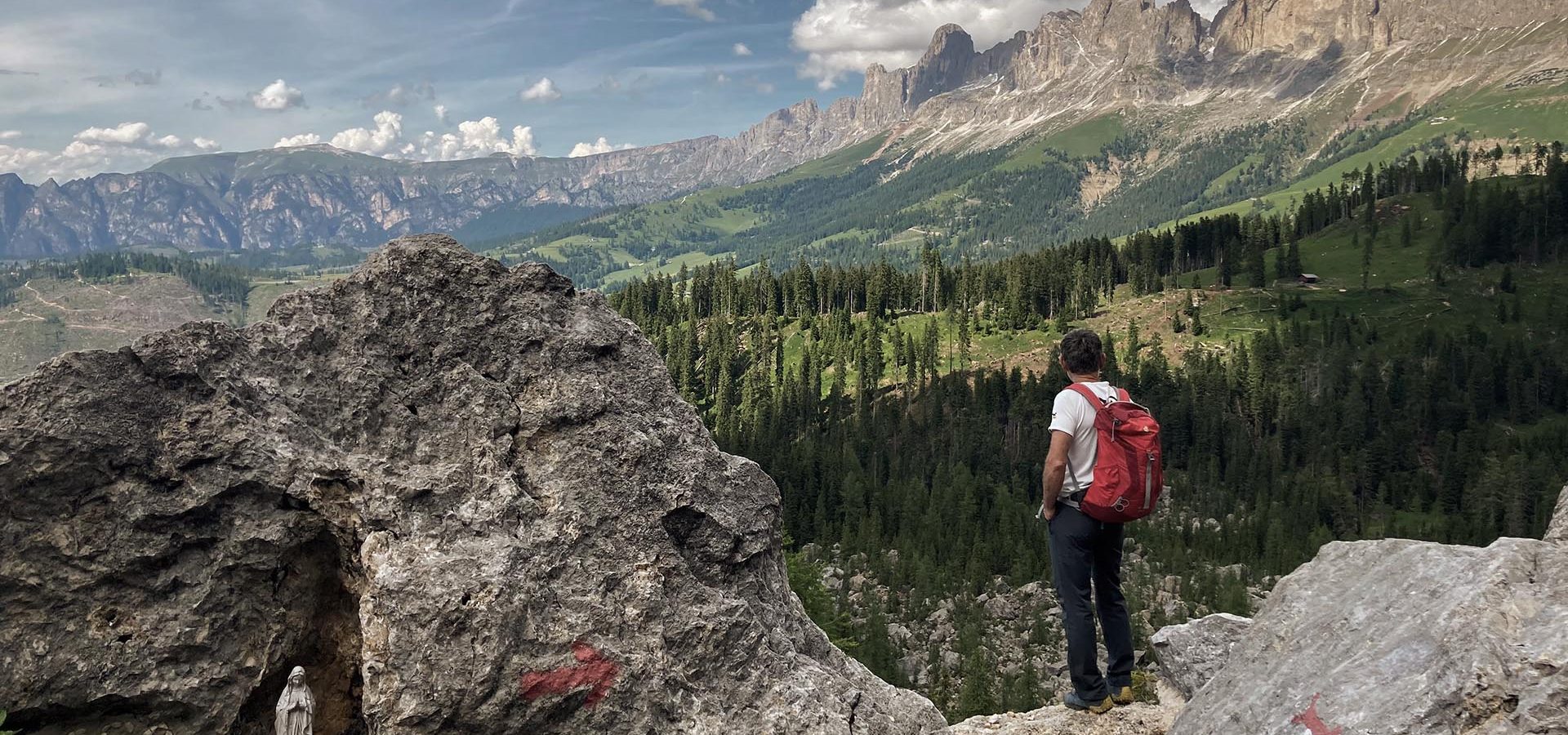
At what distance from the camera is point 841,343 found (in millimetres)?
174500

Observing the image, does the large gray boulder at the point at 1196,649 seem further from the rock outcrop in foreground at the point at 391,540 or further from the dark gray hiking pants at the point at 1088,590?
the rock outcrop in foreground at the point at 391,540

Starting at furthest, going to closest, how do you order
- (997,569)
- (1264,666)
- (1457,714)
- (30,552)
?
1. (997,569)
2. (1264,666)
3. (30,552)
4. (1457,714)

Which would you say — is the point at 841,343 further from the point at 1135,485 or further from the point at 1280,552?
the point at 1135,485

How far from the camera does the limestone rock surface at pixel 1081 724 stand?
13.1 m

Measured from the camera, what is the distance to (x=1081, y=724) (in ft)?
43.9

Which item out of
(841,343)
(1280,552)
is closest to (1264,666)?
(1280,552)

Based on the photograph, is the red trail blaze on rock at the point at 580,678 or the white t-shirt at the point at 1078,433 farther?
the white t-shirt at the point at 1078,433

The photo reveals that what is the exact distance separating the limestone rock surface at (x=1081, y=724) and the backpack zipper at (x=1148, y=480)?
11.7 ft

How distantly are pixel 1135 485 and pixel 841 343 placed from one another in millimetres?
162971

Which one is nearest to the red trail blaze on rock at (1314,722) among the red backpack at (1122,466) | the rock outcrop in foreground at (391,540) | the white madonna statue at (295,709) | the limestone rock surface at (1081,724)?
the red backpack at (1122,466)

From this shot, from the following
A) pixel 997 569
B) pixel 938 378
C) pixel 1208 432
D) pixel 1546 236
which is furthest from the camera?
pixel 1546 236

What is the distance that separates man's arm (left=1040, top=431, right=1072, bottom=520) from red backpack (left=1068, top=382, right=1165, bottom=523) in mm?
394

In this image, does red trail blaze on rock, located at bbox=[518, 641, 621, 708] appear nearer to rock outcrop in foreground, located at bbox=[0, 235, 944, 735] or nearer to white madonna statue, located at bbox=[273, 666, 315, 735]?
rock outcrop in foreground, located at bbox=[0, 235, 944, 735]

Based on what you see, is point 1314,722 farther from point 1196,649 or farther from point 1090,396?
point 1196,649
